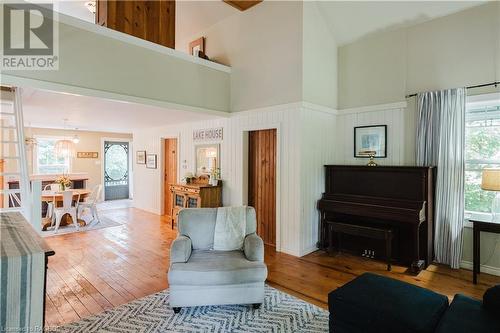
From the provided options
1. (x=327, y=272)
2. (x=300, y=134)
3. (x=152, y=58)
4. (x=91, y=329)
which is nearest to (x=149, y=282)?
(x=91, y=329)

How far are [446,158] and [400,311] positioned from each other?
2763mm

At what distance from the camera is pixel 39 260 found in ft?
4.04

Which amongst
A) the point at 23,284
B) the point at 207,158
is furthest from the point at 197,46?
the point at 23,284

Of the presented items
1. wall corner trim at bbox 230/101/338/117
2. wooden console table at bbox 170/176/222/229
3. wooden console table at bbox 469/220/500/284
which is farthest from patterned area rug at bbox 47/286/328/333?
wall corner trim at bbox 230/101/338/117

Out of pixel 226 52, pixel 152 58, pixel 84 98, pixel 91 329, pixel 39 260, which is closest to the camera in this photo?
pixel 39 260

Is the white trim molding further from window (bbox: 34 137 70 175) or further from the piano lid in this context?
window (bbox: 34 137 70 175)

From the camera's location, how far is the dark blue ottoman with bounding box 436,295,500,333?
63.5 inches

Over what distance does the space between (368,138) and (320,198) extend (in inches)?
49.3

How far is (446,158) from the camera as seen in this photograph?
378cm

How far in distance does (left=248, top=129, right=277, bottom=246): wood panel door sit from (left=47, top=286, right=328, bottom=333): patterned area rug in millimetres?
2061

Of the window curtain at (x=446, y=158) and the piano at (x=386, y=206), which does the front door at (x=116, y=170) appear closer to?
the piano at (x=386, y=206)

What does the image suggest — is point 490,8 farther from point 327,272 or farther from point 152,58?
point 152,58

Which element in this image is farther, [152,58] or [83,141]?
[83,141]

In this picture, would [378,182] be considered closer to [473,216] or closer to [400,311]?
[473,216]
